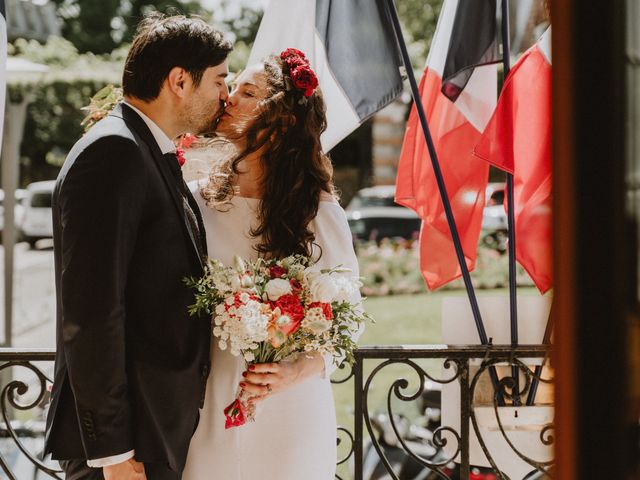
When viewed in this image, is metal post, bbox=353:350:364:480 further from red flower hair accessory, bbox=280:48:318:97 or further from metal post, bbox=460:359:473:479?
red flower hair accessory, bbox=280:48:318:97

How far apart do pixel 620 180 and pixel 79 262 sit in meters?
1.41

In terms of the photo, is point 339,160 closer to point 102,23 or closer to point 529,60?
point 102,23

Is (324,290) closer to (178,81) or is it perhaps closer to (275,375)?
(275,375)

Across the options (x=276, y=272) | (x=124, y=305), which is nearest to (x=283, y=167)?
(x=276, y=272)

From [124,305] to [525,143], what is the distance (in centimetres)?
208

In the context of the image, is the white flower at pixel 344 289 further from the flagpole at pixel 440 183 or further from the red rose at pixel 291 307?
the flagpole at pixel 440 183

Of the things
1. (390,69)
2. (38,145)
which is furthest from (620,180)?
(38,145)

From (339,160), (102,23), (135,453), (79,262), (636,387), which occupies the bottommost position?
(135,453)

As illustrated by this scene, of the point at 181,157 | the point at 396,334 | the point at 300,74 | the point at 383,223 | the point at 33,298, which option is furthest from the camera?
the point at 383,223

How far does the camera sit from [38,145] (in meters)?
25.3

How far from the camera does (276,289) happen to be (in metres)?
2.17

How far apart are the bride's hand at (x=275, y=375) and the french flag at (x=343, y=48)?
4.60ft

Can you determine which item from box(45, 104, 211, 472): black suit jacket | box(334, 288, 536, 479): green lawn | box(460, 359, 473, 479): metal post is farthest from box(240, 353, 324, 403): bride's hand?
box(334, 288, 536, 479): green lawn

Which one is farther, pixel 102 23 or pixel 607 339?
pixel 102 23
